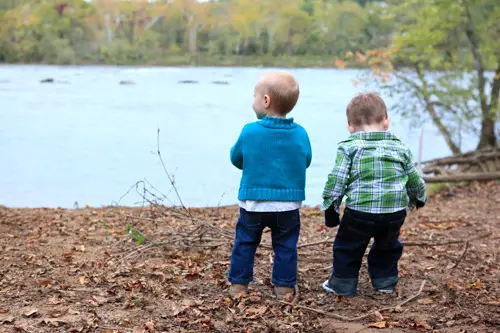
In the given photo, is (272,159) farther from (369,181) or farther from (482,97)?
(482,97)

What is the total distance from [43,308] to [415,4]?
13.8 meters

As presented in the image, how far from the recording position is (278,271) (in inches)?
174

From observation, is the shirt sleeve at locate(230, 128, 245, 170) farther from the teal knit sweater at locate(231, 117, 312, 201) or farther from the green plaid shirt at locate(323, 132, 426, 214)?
the green plaid shirt at locate(323, 132, 426, 214)

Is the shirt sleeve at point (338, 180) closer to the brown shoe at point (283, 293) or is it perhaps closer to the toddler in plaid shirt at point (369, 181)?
the toddler in plaid shirt at point (369, 181)

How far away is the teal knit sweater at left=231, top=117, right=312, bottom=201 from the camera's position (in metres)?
4.18

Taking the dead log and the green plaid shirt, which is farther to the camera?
the dead log

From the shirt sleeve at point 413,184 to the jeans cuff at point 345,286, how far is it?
641 mm

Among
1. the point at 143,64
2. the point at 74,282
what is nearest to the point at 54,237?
the point at 74,282

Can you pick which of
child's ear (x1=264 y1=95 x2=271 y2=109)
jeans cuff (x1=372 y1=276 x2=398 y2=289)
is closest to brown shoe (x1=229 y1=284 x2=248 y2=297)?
jeans cuff (x1=372 y1=276 x2=398 y2=289)

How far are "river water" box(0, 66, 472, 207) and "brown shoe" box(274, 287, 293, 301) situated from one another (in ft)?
9.29

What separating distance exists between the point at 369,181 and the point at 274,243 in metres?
0.74

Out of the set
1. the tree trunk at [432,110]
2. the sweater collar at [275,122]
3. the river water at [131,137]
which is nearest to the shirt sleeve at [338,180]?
the sweater collar at [275,122]

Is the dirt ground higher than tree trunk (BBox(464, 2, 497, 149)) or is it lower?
lower

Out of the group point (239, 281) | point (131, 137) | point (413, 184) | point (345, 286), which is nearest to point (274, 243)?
point (239, 281)
